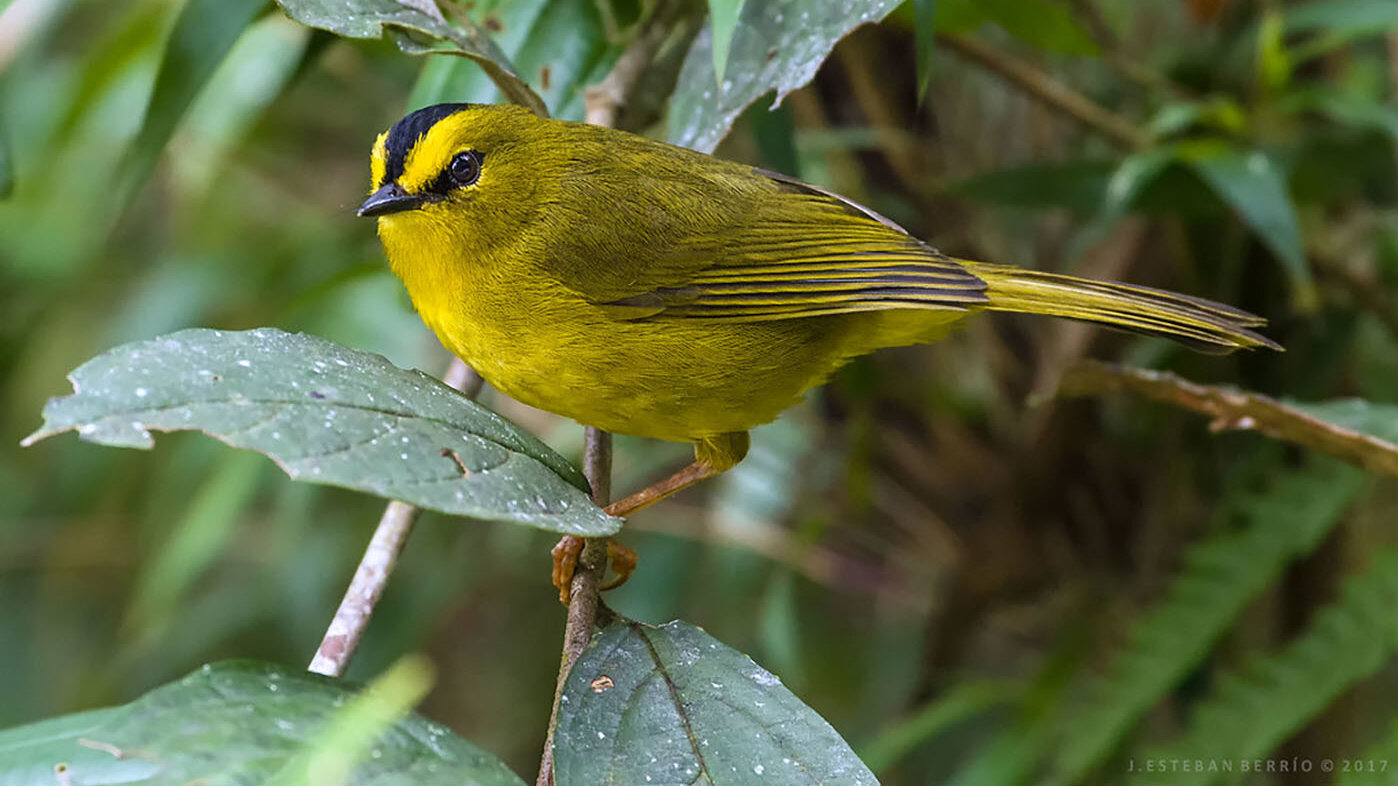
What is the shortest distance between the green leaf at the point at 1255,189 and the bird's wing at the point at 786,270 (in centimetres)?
53

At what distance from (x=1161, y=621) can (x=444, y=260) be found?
1.49 m

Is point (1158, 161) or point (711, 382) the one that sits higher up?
point (1158, 161)

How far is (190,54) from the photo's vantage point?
192 cm

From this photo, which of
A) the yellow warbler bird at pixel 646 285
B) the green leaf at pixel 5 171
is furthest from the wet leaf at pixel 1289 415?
the green leaf at pixel 5 171

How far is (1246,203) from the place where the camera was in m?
2.13

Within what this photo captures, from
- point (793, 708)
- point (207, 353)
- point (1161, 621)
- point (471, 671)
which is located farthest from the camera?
point (471, 671)

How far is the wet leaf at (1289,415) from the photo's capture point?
177cm

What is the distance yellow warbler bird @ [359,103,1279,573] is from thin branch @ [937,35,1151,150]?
47cm

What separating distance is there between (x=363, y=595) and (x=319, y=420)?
45cm

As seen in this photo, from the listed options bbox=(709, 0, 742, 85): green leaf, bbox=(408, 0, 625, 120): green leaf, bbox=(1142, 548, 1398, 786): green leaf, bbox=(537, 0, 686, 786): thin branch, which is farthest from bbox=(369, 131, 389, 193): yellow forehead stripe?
bbox=(1142, 548, 1398, 786): green leaf

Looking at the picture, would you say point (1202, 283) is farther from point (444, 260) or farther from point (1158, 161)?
point (444, 260)

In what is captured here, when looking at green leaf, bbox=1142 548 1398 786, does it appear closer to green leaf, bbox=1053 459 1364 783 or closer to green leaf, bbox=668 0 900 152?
green leaf, bbox=1053 459 1364 783

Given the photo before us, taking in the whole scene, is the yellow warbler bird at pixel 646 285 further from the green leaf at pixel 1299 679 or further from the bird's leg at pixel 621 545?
the green leaf at pixel 1299 679

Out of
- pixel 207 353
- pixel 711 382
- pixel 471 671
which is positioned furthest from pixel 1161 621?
pixel 471 671
